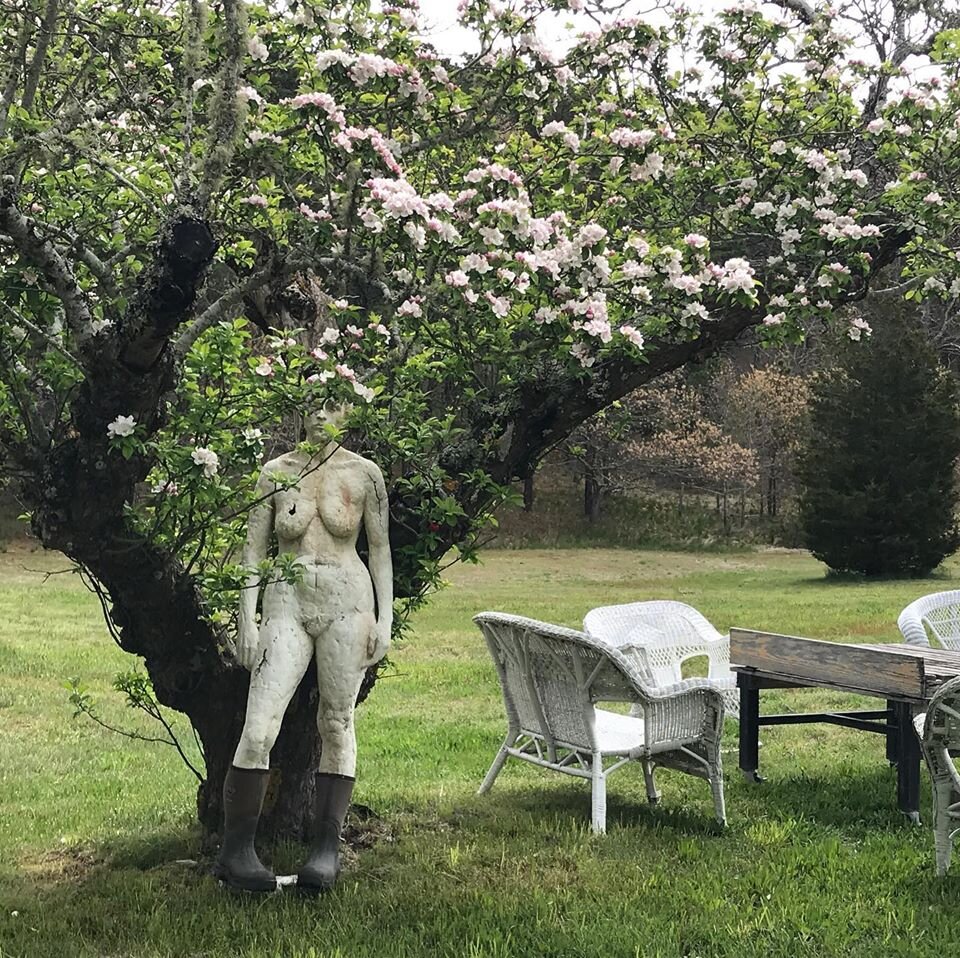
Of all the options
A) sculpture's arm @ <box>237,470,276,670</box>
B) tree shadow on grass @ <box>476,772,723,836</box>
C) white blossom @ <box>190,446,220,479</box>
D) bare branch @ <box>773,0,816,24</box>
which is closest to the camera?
white blossom @ <box>190,446,220,479</box>

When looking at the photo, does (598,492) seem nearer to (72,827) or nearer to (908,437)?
(908,437)

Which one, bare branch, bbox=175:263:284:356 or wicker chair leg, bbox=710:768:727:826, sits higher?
bare branch, bbox=175:263:284:356

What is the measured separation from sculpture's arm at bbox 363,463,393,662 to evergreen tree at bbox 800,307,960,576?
19.1 meters

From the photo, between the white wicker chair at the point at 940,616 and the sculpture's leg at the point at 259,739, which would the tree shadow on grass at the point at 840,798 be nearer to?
the white wicker chair at the point at 940,616

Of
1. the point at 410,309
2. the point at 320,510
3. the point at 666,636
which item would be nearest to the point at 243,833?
the point at 320,510

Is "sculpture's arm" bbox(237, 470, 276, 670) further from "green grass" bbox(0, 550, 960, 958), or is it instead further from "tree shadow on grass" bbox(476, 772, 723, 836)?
"tree shadow on grass" bbox(476, 772, 723, 836)

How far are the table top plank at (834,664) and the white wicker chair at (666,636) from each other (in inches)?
26.9

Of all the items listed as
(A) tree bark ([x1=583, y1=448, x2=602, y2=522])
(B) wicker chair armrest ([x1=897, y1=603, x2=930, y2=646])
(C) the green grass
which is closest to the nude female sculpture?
(C) the green grass

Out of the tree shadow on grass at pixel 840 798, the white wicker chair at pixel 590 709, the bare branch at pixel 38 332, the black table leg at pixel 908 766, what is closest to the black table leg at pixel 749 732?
the tree shadow on grass at pixel 840 798

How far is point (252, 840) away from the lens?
4293 millimetres

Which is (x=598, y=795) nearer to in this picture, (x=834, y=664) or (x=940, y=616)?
(x=834, y=664)

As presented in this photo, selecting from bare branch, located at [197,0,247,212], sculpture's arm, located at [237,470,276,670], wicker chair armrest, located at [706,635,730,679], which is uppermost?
bare branch, located at [197,0,247,212]

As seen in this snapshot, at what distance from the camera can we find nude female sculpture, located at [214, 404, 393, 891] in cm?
430

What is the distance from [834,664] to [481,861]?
2.34 m
